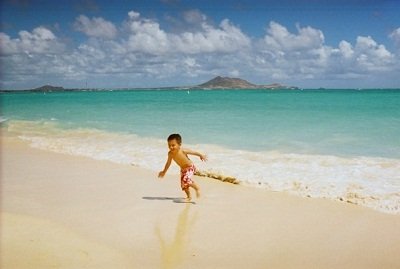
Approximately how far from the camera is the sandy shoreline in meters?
3.77

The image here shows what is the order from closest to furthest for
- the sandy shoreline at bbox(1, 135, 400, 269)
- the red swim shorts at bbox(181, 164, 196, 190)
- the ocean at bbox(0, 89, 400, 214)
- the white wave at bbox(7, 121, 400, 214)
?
the sandy shoreline at bbox(1, 135, 400, 269) → the red swim shorts at bbox(181, 164, 196, 190) → the white wave at bbox(7, 121, 400, 214) → the ocean at bbox(0, 89, 400, 214)

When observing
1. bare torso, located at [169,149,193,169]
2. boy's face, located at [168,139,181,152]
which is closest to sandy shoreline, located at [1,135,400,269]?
bare torso, located at [169,149,193,169]

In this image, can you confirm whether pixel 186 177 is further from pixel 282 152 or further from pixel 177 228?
pixel 282 152

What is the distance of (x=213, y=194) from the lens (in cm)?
621

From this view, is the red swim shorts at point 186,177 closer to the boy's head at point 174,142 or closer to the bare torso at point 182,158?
the bare torso at point 182,158

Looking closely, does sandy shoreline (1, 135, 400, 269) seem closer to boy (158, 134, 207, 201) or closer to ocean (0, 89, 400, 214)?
boy (158, 134, 207, 201)

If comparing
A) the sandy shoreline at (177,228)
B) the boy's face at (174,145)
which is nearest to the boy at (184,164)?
the boy's face at (174,145)

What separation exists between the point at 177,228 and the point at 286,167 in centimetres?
452

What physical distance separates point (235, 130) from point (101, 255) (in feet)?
41.3

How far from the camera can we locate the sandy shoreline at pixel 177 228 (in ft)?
12.4

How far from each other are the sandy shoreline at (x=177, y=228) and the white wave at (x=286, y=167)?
0.60 metres

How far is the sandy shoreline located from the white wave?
595 mm

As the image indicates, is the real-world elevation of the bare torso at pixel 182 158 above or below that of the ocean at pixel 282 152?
above

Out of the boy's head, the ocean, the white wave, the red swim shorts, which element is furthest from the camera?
the ocean
